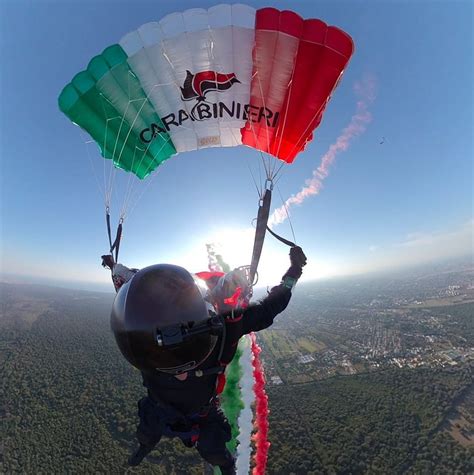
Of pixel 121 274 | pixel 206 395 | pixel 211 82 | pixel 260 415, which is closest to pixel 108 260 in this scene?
pixel 121 274

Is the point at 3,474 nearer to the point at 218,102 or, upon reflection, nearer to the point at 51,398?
the point at 51,398

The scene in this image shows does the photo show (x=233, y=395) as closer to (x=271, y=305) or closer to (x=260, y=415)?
Result: (x=260, y=415)

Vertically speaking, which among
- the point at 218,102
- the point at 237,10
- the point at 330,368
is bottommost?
the point at 330,368

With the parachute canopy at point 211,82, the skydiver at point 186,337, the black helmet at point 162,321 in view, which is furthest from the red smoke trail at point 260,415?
the parachute canopy at point 211,82

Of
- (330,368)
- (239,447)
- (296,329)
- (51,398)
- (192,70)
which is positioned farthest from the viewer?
(296,329)

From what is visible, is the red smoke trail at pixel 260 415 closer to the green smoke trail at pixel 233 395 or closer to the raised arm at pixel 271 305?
the green smoke trail at pixel 233 395

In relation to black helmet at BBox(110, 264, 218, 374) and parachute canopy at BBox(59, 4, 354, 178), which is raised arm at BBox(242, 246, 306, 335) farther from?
parachute canopy at BBox(59, 4, 354, 178)

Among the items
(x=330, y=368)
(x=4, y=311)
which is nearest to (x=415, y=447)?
(x=330, y=368)
